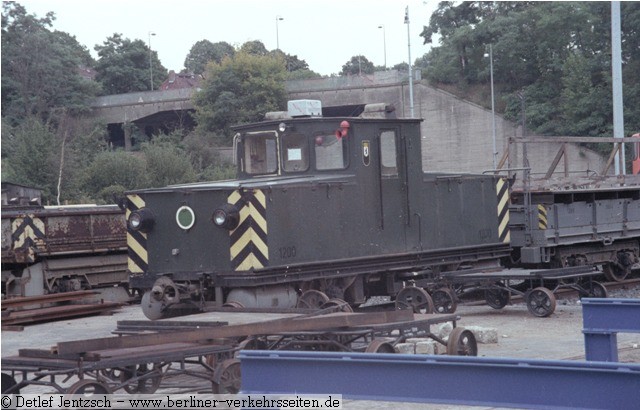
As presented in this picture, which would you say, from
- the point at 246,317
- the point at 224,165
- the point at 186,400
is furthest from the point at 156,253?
the point at 224,165

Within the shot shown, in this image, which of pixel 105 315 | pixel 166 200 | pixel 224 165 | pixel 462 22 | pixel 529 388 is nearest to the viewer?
pixel 529 388

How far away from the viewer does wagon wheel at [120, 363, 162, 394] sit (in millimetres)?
7793

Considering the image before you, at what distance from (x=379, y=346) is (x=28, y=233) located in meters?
9.91

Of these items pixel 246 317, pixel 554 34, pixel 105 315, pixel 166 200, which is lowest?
pixel 105 315

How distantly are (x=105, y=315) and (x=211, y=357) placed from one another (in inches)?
337

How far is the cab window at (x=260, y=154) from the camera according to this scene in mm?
13633

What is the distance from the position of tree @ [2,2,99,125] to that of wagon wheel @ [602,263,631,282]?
175ft

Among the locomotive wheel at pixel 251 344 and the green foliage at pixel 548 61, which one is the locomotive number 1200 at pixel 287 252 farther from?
the green foliage at pixel 548 61

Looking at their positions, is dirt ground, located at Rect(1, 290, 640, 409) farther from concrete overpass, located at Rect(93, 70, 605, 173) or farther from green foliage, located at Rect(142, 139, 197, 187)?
concrete overpass, located at Rect(93, 70, 605, 173)

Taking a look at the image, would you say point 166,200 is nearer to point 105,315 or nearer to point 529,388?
point 105,315

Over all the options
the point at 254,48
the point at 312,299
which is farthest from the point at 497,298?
the point at 254,48

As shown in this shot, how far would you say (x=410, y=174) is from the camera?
1414cm

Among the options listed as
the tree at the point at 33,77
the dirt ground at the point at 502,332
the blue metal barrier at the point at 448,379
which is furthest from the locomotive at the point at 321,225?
the tree at the point at 33,77

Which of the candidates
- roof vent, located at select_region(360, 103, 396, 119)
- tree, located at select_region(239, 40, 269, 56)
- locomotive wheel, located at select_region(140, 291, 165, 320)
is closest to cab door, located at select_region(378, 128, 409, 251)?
roof vent, located at select_region(360, 103, 396, 119)
